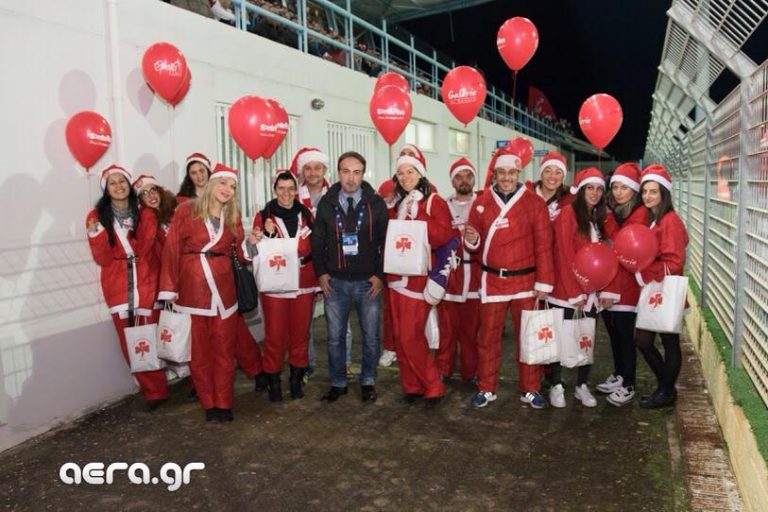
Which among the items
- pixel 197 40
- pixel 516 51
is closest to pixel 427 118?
pixel 516 51

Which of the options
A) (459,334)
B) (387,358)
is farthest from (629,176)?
(387,358)

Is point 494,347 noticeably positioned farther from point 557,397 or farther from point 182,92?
point 182,92

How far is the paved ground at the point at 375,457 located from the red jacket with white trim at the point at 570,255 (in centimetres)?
84

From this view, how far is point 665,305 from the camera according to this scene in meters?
4.23

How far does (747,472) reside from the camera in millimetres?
3199

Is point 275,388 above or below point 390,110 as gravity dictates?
below

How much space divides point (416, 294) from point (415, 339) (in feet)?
1.13

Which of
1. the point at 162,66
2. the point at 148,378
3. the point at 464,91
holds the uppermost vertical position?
the point at 464,91

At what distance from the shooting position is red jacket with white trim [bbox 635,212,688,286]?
4242 mm

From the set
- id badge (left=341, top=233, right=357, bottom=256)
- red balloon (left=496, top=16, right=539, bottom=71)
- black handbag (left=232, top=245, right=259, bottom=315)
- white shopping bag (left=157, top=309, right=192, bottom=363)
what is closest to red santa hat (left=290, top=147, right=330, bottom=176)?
id badge (left=341, top=233, right=357, bottom=256)

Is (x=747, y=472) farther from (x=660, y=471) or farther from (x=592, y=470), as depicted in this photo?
(x=592, y=470)

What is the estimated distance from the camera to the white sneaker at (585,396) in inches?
185

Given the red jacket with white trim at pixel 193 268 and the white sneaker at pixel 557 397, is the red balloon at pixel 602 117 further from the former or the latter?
the red jacket with white trim at pixel 193 268

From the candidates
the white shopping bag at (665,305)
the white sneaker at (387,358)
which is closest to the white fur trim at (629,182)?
the white shopping bag at (665,305)
